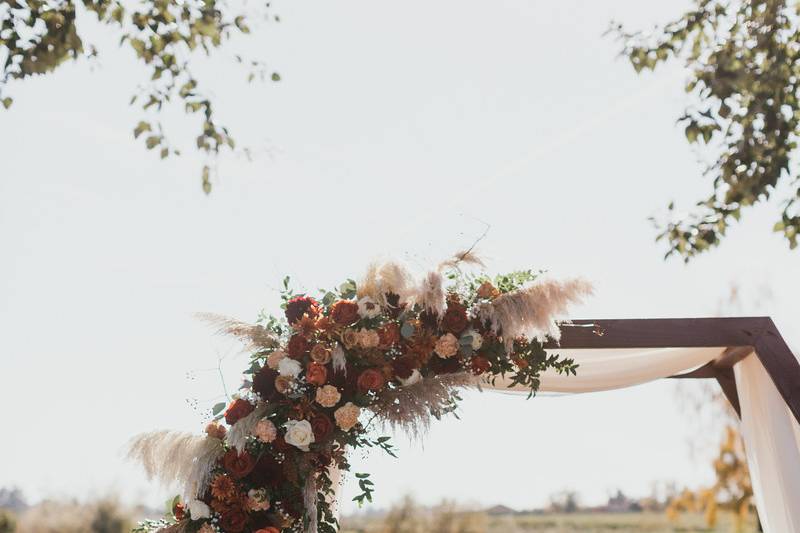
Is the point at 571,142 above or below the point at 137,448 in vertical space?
above

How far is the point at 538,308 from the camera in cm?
398

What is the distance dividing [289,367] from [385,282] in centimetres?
58

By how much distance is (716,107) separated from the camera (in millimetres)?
4066

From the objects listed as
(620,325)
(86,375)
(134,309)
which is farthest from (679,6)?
(86,375)

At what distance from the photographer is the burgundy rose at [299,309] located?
13.3 ft

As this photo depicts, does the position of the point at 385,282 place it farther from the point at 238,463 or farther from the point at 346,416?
the point at 238,463

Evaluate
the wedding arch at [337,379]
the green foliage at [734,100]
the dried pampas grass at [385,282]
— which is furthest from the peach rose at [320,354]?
the green foliage at [734,100]

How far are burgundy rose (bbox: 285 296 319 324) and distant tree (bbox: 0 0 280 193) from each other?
0.66 m

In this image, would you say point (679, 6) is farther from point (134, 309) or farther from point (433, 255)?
point (134, 309)

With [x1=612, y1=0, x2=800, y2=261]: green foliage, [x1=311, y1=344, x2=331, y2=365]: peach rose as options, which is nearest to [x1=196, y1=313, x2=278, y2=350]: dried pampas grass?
[x1=311, y1=344, x2=331, y2=365]: peach rose

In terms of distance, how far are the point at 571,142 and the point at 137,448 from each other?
13.5 feet

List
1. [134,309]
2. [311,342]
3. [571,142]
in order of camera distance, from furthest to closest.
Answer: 1. [134,309]
2. [571,142]
3. [311,342]

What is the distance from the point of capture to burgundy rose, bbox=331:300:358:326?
3959 mm

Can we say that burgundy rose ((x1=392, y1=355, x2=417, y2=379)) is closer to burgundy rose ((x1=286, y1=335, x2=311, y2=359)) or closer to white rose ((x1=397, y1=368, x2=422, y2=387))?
white rose ((x1=397, y1=368, x2=422, y2=387))
